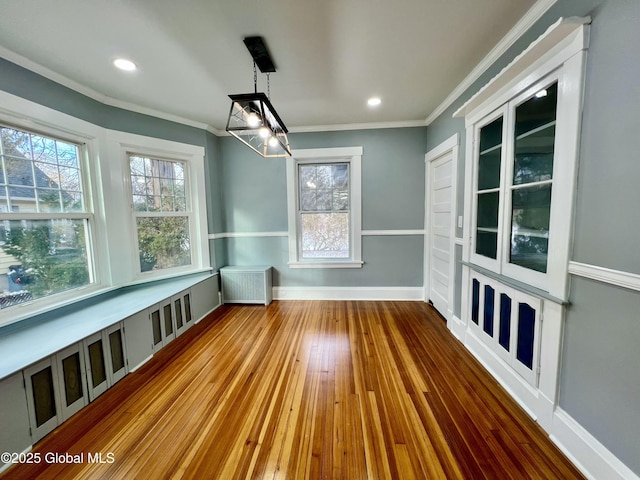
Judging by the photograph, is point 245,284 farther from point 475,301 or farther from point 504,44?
point 504,44

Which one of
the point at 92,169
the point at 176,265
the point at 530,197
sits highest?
the point at 92,169

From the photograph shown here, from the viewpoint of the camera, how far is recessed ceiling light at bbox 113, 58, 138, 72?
1.98 meters

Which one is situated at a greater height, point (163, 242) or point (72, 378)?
point (163, 242)

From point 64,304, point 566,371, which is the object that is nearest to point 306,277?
point 64,304

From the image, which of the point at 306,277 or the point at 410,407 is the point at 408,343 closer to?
the point at 410,407

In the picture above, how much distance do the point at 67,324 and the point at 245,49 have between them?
259 cm

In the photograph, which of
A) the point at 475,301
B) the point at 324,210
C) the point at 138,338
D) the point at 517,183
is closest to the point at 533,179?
the point at 517,183

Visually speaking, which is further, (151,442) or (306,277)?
(306,277)

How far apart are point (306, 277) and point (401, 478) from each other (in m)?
2.76

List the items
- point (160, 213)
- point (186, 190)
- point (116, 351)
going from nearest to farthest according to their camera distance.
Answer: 1. point (116, 351)
2. point (160, 213)
3. point (186, 190)

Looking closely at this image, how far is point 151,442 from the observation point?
1447 millimetres

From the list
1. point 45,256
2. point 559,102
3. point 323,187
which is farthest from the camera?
point 323,187

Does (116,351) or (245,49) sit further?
(116,351)

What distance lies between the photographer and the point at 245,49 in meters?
1.88
